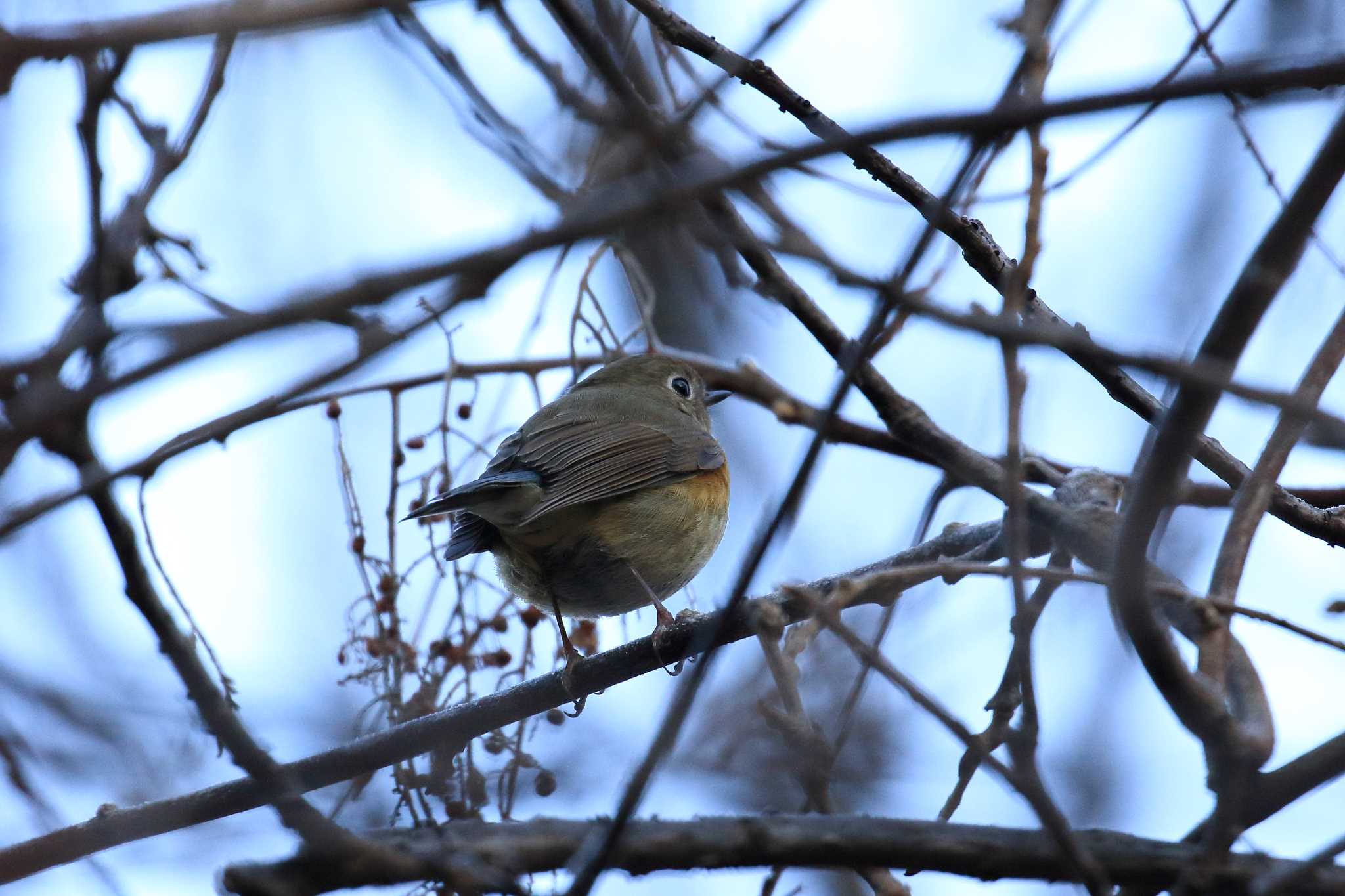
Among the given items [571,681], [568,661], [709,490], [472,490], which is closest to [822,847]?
[571,681]

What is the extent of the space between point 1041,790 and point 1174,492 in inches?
14.9

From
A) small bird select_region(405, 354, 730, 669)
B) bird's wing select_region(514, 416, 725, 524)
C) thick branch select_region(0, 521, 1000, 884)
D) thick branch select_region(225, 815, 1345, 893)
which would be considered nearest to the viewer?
thick branch select_region(225, 815, 1345, 893)

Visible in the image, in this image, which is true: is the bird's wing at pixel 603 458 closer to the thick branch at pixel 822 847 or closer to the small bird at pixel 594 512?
the small bird at pixel 594 512

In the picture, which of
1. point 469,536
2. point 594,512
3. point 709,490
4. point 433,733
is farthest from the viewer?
point 709,490

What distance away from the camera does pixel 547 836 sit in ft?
5.55

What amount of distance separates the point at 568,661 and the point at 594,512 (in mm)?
728

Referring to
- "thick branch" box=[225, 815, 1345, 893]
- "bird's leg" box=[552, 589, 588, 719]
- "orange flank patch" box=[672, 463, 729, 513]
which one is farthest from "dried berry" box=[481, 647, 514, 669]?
"thick branch" box=[225, 815, 1345, 893]

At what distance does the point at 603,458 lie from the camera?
4281mm

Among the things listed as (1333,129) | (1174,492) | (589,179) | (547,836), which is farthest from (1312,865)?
(589,179)

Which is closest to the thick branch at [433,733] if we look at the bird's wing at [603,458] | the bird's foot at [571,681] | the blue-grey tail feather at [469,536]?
the bird's foot at [571,681]

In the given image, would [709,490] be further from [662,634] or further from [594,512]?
[662,634]

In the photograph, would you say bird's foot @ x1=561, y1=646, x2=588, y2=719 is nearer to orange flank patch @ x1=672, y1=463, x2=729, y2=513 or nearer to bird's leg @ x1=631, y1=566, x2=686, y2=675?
bird's leg @ x1=631, y1=566, x2=686, y2=675

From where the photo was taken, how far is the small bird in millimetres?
3891

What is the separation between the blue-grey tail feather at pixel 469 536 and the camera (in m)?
3.61
